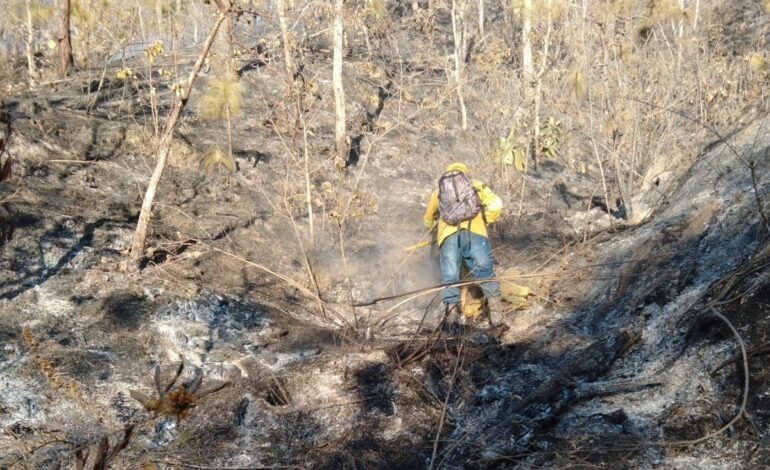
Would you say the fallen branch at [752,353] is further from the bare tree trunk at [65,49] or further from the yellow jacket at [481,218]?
the bare tree trunk at [65,49]

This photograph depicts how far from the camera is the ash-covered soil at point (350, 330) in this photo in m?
3.24

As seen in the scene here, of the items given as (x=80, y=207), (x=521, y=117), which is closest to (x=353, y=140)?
(x=521, y=117)

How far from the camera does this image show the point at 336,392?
421 centimetres

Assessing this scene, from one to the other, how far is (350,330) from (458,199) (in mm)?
1507

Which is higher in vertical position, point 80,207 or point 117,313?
point 80,207

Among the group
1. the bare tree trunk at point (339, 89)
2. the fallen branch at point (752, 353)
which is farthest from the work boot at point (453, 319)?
the bare tree trunk at point (339, 89)

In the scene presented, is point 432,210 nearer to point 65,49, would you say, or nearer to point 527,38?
point 527,38

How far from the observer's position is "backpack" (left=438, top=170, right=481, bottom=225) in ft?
18.3

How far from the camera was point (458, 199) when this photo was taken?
5.60 m

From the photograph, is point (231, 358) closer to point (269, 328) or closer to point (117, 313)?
point (269, 328)

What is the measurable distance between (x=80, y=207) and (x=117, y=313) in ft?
6.30

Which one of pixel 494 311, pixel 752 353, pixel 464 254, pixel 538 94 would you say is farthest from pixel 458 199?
pixel 538 94

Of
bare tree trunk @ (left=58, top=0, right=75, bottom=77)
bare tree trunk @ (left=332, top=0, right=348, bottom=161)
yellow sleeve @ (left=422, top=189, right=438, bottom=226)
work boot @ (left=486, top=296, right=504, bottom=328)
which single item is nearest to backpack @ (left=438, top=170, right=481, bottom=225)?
yellow sleeve @ (left=422, top=189, right=438, bottom=226)

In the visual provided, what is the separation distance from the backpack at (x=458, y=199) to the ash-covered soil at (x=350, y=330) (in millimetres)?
864
